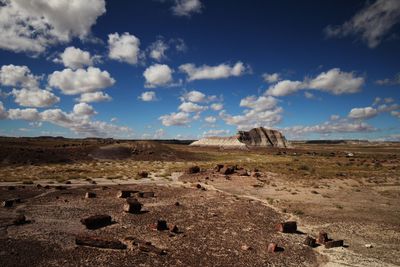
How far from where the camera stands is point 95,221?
43.0 ft

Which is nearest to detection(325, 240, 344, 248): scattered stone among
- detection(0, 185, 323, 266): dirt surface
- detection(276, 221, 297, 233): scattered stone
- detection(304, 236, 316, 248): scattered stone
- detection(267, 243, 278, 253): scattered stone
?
detection(304, 236, 316, 248): scattered stone

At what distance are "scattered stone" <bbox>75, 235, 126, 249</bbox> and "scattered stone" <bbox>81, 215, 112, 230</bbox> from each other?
79.9 inches

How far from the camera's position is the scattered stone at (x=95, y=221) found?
12891 mm

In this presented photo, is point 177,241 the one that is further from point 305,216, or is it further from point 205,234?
point 305,216

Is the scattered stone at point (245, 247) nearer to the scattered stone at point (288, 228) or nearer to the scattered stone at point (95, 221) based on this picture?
the scattered stone at point (288, 228)

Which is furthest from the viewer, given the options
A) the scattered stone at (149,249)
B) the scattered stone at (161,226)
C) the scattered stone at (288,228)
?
the scattered stone at (288,228)

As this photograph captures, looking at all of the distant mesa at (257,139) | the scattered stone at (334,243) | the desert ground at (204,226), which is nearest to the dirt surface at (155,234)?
the desert ground at (204,226)

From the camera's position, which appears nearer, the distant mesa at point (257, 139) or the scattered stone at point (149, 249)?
the scattered stone at point (149, 249)

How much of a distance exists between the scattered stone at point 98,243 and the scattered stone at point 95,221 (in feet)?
6.66

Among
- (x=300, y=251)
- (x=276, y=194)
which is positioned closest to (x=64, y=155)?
(x=276, y=194)

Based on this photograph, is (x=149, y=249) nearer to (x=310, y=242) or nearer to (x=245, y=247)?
(x=245, y=247)

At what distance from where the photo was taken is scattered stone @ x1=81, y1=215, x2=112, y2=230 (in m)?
12.9

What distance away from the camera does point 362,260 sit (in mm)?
10820

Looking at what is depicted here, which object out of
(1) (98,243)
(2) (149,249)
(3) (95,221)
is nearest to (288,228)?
(2) (149,249)
